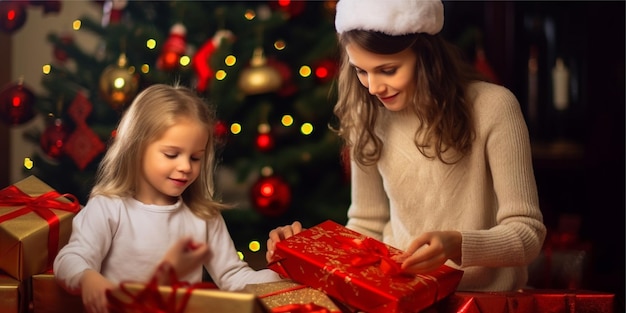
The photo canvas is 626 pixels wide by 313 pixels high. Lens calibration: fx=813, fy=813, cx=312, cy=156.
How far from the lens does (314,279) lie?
1.16 m

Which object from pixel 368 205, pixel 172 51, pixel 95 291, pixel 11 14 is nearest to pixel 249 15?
pixel 172 51

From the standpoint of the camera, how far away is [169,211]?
1.06m

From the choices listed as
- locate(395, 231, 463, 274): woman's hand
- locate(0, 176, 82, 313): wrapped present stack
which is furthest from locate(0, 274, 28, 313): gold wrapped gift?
locate(395, 231, 463, 274): woman's hand

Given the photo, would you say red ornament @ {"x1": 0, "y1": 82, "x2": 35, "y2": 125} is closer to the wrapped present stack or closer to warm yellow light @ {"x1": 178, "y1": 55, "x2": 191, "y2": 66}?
warm yellow light @ {"x1": 178, "y1": 55, "x2": 191, "y2": 66}

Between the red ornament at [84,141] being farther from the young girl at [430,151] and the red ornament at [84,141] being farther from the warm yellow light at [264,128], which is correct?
the warm yellow light at [264,128]

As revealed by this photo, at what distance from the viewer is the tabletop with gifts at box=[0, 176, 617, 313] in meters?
1.11

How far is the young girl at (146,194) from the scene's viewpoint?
102 cm

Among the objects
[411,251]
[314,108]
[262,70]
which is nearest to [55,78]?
[262,70]

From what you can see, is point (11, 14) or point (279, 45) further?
point (279, 45)

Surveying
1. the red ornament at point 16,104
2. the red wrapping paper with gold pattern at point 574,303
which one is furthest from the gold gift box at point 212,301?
the red ornament at point 16,104

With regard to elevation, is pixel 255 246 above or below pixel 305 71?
below

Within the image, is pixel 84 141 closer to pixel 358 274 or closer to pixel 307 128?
pixel 358 274

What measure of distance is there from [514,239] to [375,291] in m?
0.29

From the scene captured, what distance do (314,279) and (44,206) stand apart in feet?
1.38
